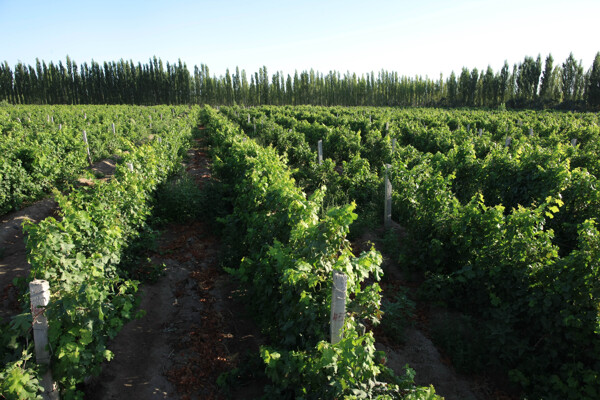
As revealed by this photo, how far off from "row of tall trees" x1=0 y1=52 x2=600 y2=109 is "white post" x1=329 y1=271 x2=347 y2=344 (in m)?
75.8

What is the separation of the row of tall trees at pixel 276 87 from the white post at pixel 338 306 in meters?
75.8

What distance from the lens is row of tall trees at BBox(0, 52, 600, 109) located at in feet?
220

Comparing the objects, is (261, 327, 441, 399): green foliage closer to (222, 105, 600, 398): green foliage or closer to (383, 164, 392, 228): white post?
(222, 105, 600, 398): green foliage

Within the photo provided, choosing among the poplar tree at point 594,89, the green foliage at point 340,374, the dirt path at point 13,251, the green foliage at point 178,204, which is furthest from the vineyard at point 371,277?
the poplar tree at point 594,89

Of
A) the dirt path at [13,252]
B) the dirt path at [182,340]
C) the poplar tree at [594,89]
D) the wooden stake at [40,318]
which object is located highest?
the poplar tree at [594,89]

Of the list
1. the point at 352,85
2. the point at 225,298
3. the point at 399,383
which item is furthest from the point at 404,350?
the point at 352,85

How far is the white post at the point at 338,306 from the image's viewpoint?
307 cm

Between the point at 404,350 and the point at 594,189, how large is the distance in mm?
4417

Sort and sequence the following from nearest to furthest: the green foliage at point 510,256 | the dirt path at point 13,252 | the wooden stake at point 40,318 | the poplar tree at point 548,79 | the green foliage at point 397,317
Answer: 1. the wooden stake at point 40,318
2. the green foliage at point 510,256
3. the green foliage at point 397,317
4. the dirt path at point 13,252
5. the poplar tree at point 548,79

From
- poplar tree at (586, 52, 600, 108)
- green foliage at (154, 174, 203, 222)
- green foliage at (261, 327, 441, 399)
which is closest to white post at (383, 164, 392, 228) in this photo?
green foliage at (154, 174, 203, 222)

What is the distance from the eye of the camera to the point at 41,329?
342 centimetres

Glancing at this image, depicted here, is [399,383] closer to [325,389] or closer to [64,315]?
[325,389]

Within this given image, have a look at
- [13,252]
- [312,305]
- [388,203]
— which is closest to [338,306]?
[312,305]

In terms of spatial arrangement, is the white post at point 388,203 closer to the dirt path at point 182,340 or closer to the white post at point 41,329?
the dirt path at point 182,340
